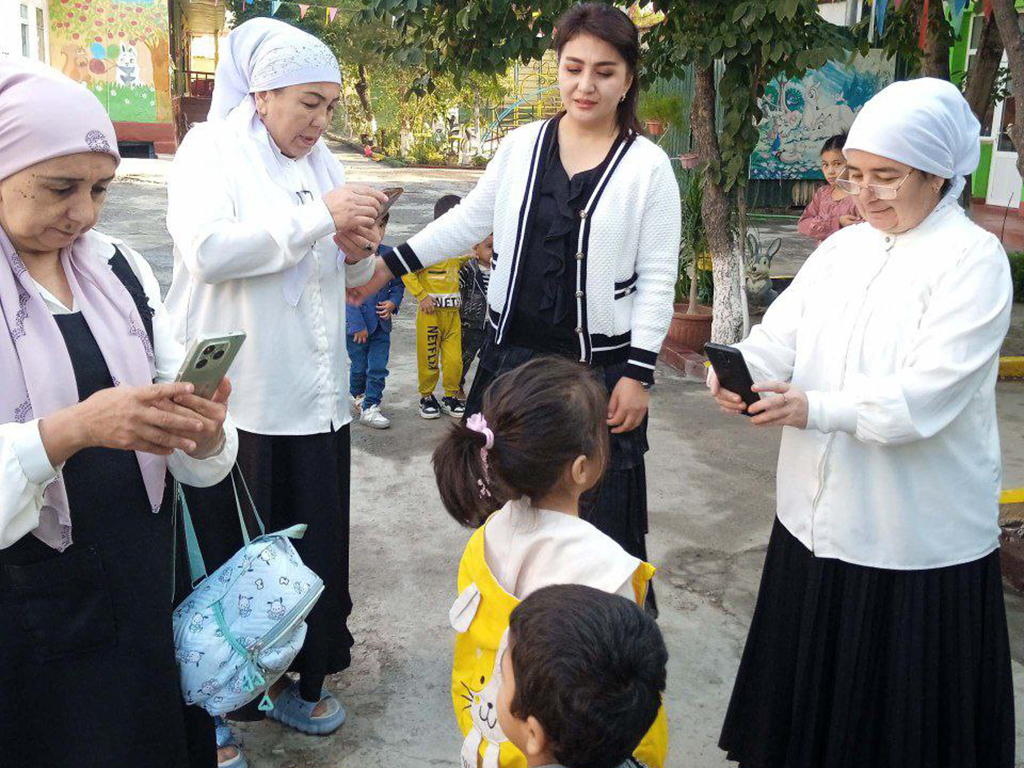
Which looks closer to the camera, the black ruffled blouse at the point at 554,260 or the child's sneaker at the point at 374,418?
the black ruffled blouse at the point at 554,260

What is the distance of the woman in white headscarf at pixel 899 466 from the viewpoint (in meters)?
2.30

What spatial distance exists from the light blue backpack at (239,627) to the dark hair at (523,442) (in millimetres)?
Result: 423

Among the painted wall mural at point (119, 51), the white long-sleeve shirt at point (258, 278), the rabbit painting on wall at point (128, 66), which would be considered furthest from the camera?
the rabbit painting on wall at point (128, 66)

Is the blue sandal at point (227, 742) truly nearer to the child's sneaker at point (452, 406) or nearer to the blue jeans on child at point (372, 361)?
the blue jeans on child at point (372, 361)

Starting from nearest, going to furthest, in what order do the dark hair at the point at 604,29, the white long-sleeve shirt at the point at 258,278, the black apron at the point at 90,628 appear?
the black apron at the point at 90,628
the white long-sleeve shirt at the point at 258,278
the dark hair at the point at 604,29

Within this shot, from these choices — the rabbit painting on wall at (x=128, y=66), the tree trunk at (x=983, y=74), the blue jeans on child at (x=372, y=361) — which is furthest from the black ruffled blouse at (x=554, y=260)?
the rabbit painting on wall at (x=128, y=66)

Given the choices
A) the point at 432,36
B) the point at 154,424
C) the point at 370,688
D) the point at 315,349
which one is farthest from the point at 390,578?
the point at 432,36

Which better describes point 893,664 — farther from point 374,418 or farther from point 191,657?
point 374,418

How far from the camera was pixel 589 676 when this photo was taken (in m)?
1.54

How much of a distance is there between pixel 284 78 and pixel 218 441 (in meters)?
1.11

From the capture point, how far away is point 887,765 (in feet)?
8.16

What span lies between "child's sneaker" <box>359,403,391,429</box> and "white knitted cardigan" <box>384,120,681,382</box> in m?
3.13

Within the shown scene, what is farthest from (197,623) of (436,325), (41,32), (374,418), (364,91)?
(364,91)

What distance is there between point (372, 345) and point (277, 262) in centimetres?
342
